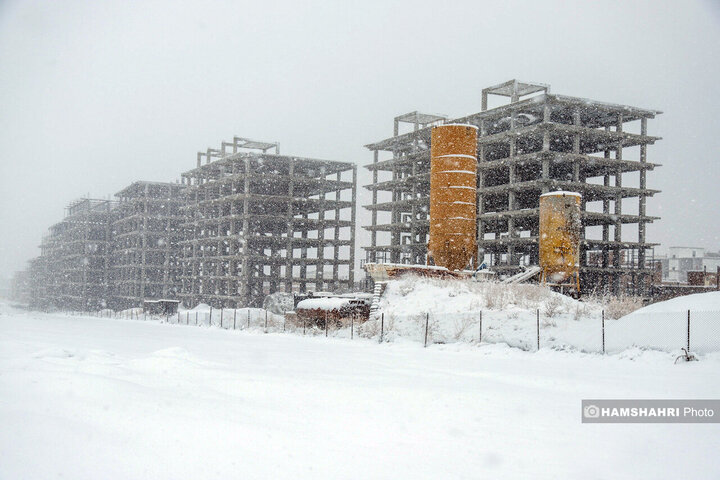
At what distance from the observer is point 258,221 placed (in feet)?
276

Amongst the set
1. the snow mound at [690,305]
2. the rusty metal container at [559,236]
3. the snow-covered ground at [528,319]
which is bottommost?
the snow-covered ground at [528,319]

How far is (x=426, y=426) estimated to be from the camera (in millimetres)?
10109

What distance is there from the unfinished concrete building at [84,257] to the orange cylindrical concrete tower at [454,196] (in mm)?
90702

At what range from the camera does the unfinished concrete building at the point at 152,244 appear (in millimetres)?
98250

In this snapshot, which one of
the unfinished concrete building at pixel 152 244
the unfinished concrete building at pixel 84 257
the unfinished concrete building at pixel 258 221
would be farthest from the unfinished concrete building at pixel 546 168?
the unfinished concrete building at pixel 84 257

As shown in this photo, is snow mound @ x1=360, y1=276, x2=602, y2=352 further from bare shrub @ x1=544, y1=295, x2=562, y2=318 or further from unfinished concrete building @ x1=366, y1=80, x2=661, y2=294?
unfinished concrete building @ x1=366, y1=80, x2=661, y2=294

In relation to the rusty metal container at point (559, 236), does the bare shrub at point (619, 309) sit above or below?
below

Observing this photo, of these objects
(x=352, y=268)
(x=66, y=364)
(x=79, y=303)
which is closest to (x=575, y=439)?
(x=66, y=364)

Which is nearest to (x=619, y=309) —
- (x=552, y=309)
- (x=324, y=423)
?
(x=552, y=309)

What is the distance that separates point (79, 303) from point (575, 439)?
12002cm

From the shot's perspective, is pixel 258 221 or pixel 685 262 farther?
pixel 685 262

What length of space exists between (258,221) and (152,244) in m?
25.7

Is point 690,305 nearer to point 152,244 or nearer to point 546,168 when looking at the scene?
point 546,168

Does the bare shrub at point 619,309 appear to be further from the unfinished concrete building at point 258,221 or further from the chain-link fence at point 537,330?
the unfinished concrete building at point 258,221
